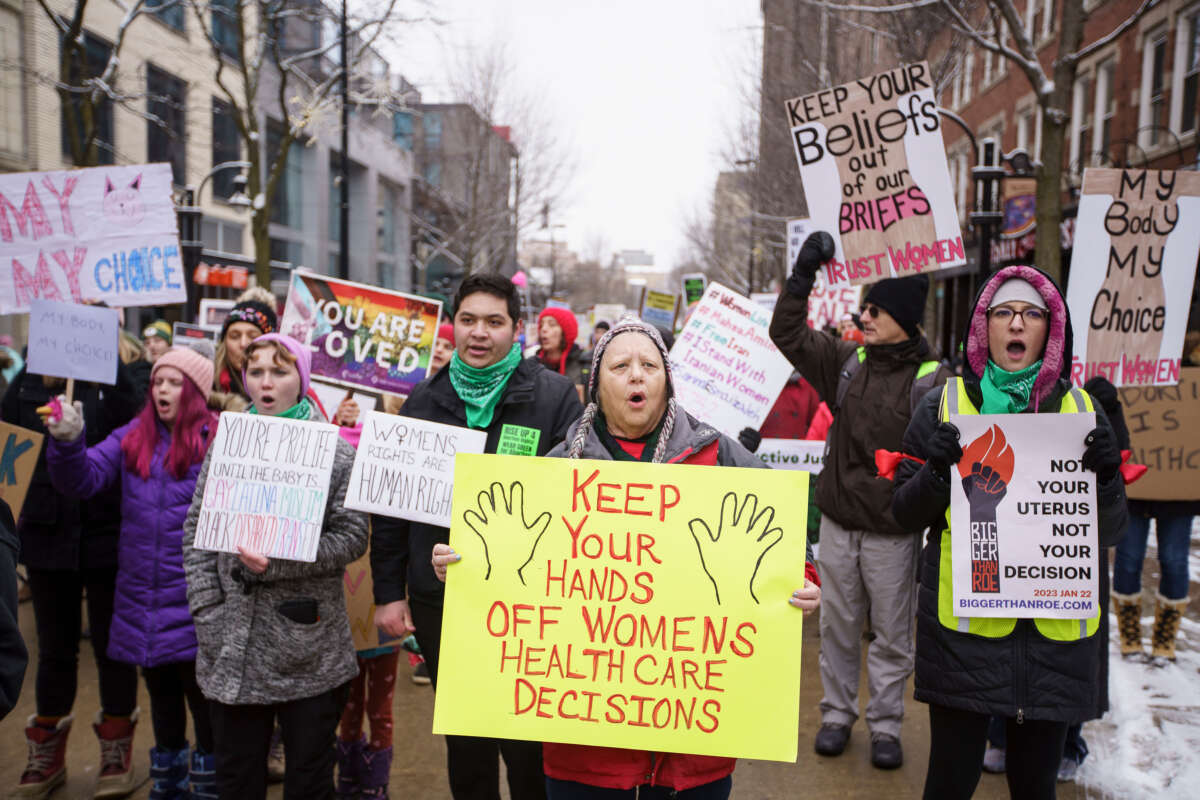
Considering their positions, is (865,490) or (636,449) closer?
(636,449)

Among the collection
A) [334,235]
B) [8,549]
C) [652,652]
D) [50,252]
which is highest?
[334,235]

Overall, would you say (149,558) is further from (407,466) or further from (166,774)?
(407,466)

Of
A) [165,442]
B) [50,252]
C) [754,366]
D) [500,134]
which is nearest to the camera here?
[165,442]

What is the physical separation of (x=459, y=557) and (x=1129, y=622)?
15.8 ft

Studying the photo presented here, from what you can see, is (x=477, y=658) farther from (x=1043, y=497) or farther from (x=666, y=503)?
(x=1043, y=497)

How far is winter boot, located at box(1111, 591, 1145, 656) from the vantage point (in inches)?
212

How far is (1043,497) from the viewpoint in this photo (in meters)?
2.74

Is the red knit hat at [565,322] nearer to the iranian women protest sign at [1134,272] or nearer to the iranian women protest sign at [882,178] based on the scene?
the iranian women protest sign at [882,178]

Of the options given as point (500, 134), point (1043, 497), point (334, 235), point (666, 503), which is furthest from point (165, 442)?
point (334, 235)

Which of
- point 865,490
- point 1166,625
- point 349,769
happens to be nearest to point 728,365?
point 865,490

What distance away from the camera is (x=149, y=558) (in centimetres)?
366

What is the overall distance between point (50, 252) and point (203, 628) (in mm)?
3342

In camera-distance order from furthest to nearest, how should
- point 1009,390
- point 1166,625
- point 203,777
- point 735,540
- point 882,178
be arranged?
point 1166,625 < point 882,178 < point 203,777 < point 1009,390 < point 735,540

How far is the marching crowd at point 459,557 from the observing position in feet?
8.73
